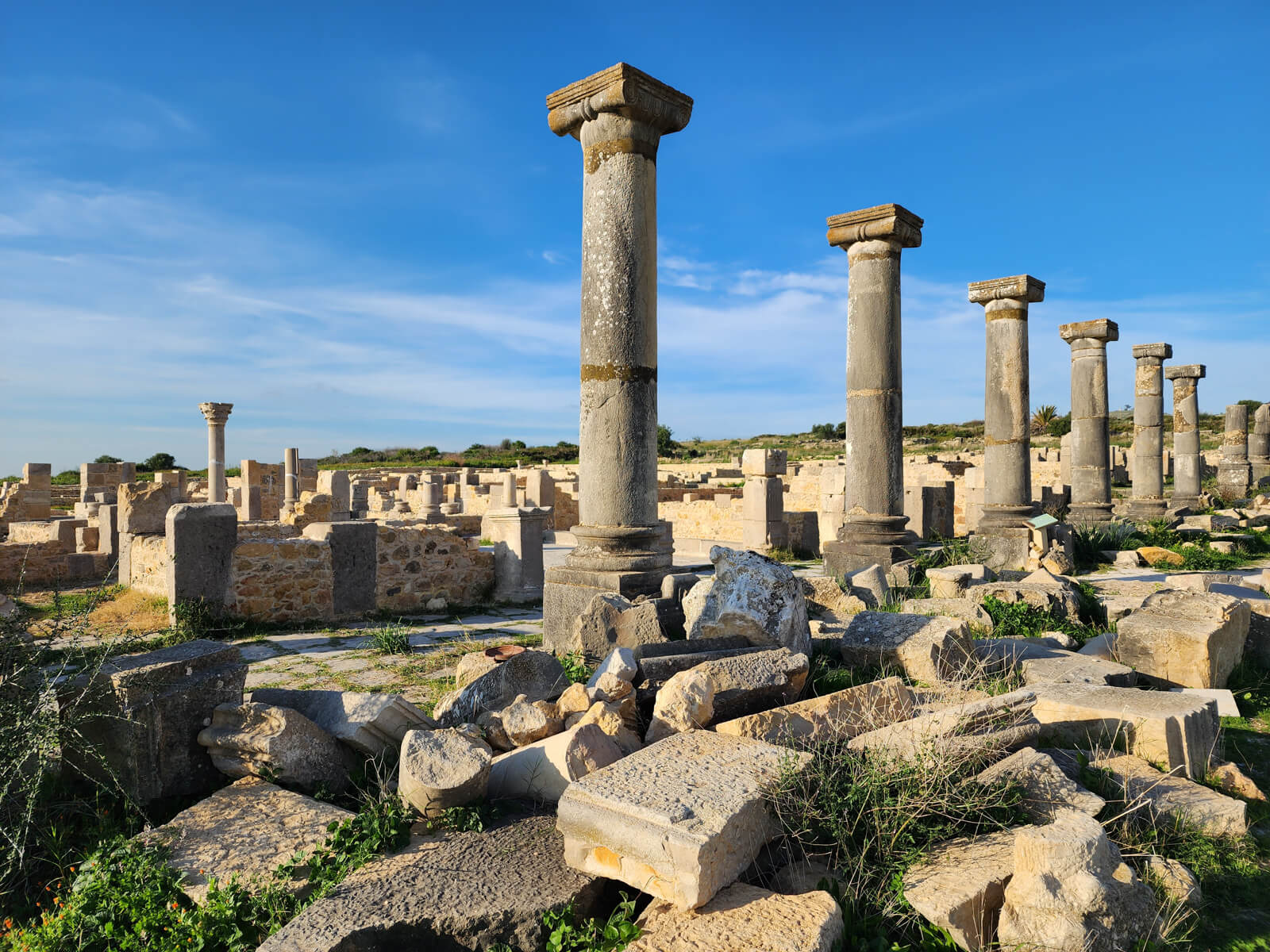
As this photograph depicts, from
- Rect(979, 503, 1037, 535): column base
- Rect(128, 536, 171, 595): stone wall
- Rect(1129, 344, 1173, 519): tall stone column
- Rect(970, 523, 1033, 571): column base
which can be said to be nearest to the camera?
Rect(128, 536, 171, 595): stone wall

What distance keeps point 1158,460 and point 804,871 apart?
764 inches

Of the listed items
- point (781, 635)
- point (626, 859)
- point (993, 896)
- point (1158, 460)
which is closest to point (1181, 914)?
point (993, 896)

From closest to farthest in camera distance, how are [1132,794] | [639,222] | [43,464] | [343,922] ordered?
1. [343,922]
2. [1132,794]
3. [639,222]
4. [43,464]

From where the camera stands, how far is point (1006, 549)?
11.8 metres

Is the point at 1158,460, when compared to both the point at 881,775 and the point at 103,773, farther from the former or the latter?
the point at 103,773

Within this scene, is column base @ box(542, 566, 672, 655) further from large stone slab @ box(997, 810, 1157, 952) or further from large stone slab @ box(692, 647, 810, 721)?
large stone slab @ box(997, 810, 1157, 952)

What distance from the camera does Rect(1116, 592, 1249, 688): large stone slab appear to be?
18.5 feet

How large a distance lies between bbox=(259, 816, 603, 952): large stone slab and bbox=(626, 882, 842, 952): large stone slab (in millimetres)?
407

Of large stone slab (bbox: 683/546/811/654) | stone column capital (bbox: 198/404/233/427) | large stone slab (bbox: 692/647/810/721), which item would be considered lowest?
large stone slab (bbox: 692/647/810/721)

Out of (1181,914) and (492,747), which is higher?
(492,747)

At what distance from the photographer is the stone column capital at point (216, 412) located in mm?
24750

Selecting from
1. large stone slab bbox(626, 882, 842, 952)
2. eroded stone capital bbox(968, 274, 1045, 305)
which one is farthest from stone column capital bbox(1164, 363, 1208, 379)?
large stone slab bbox(626, 882, 842, 952)

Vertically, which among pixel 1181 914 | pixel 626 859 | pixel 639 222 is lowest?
pixel 1181 914

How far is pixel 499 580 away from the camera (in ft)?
35.3
